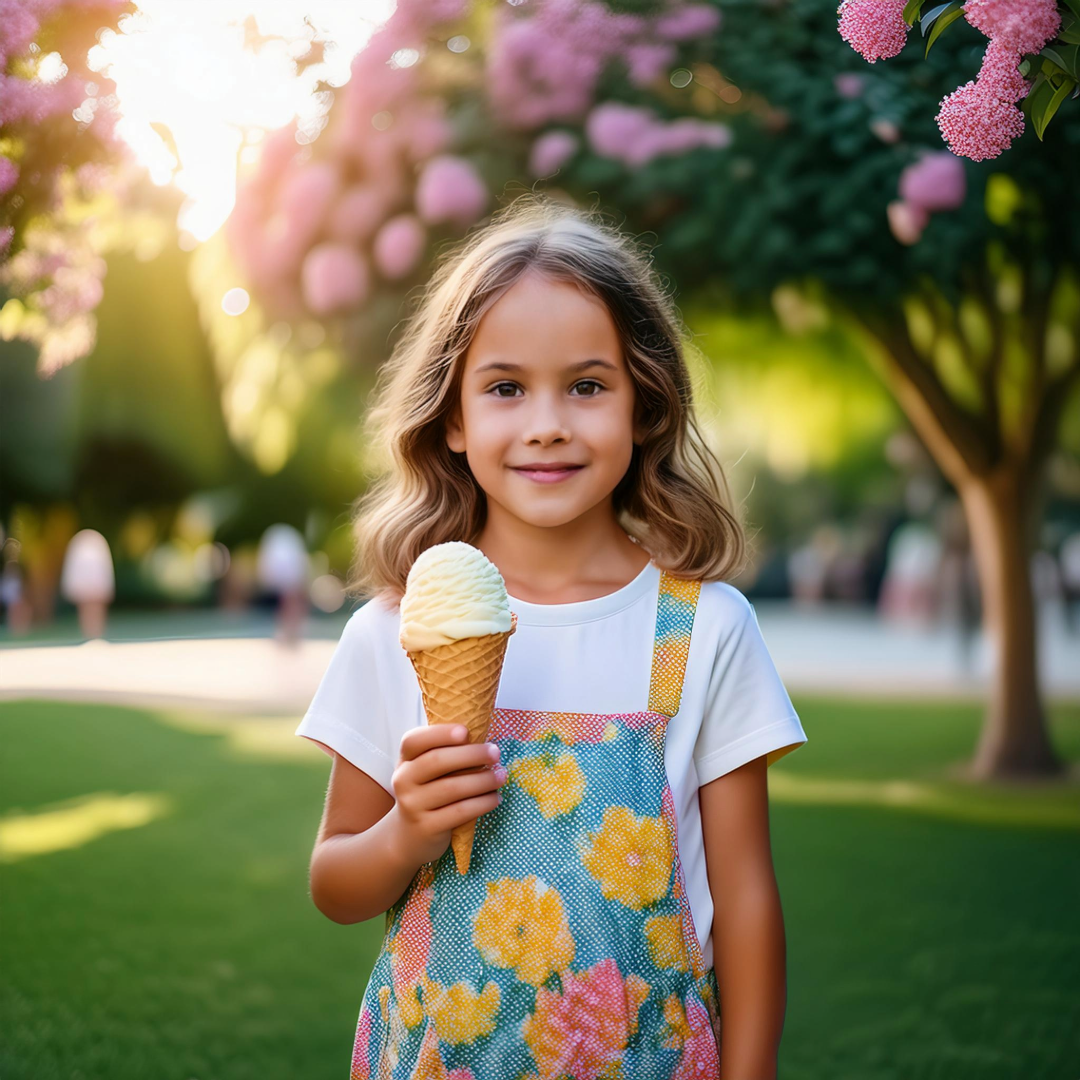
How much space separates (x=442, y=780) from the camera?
156 cm

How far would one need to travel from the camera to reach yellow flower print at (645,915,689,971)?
5.45 ft

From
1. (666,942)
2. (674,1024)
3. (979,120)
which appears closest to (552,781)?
(666,942)

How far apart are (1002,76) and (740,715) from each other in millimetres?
927

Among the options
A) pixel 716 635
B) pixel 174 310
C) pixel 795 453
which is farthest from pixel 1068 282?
pixel 174 310

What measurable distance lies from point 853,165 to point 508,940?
3536 mm

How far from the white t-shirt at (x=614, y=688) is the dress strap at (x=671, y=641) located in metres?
0.01

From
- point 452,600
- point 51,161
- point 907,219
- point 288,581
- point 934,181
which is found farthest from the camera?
point 288,581

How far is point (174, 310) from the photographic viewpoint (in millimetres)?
19562

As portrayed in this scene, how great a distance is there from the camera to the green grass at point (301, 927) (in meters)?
3.45

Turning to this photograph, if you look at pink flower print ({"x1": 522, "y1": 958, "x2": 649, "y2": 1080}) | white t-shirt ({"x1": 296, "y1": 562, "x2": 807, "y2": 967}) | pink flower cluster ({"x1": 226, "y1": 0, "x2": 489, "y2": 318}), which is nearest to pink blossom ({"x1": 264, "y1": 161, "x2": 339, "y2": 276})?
pink flower cluster ({"x1": 226, "y1": 0, "x2": 489, "y2": 318})

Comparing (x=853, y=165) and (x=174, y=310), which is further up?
(x=174, y=310)

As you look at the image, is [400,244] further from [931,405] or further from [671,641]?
[671,641]

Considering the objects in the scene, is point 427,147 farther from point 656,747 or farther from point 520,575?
point 656,747

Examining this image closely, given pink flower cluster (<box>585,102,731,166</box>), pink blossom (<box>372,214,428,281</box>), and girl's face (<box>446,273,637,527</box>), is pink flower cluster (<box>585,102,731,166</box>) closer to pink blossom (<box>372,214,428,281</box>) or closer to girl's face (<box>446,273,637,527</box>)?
pink blossom (<box>372,214,428,281</box>)
